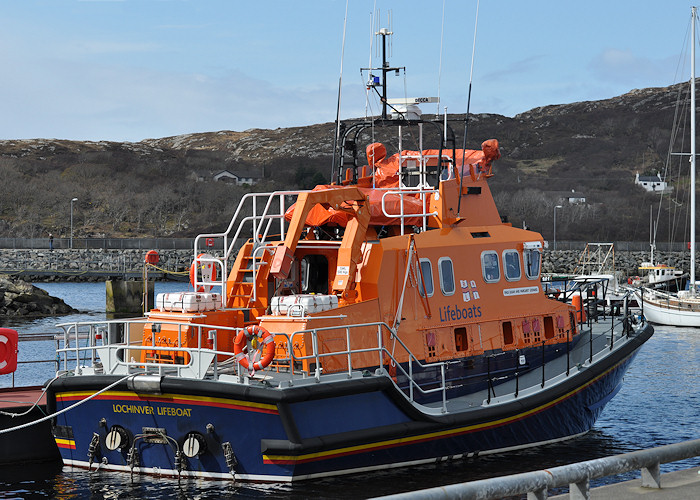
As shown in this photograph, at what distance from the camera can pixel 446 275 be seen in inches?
480

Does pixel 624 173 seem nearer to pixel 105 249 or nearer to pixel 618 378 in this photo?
pixel 105 249

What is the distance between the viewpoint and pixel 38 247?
7950 centimetres

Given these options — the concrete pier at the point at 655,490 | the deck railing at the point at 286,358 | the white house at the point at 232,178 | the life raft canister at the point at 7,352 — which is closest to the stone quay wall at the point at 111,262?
the white house at the point at 232,178

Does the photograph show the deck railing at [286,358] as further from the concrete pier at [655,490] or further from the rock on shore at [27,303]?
the rock on shore at [27,303]

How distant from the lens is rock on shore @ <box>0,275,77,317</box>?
39188mm

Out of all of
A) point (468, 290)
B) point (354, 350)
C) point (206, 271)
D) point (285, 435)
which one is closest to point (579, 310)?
point (468, 290)

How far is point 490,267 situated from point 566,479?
6.94 meters

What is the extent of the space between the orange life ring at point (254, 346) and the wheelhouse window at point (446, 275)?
3.21 metres

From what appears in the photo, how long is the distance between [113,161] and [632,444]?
12034 centimetres

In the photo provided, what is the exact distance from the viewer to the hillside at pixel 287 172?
318 ft

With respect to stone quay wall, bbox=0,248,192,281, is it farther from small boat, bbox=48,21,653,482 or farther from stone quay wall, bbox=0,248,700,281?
small boat, bbox=48,21,653,482

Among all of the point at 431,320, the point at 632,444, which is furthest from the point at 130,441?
the point at 632,444

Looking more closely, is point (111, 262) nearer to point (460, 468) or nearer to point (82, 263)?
point (82, 263)

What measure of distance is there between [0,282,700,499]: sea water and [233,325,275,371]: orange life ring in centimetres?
144
